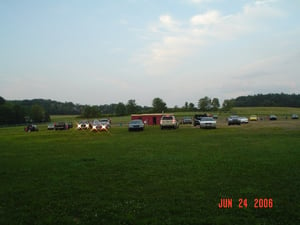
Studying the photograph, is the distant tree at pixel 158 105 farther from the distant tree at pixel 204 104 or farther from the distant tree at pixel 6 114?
the distant tree at pixel 6 114

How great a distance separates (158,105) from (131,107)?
1747 centimetres

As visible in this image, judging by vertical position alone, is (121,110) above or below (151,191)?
above

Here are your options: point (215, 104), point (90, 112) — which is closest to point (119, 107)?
point (90, 112)

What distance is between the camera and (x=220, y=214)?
450cm

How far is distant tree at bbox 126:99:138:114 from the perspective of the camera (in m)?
135

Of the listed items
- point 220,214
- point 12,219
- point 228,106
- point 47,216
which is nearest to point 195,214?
point 220,214

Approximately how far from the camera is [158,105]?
410 ft

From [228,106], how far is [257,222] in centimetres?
12824

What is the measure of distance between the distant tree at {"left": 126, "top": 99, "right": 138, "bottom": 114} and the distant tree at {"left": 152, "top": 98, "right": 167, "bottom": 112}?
45.9 ft

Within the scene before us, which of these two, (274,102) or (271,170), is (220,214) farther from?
(274,102)

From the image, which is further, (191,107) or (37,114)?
(191,107)

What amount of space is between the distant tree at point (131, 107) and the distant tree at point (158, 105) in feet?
45.9

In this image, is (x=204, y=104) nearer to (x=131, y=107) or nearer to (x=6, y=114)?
(x=131, y=107)

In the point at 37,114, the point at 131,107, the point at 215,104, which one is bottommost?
the point at 37,114
